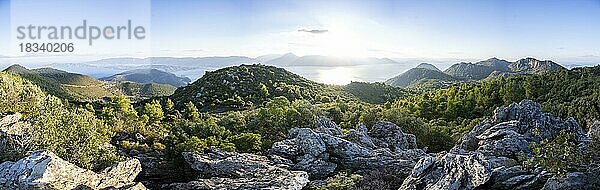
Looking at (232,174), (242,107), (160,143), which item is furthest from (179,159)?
(242,107)

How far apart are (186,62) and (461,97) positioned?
87.4 metres

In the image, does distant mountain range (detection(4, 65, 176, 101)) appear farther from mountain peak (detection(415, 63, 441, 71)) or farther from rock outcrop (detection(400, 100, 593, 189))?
mountain peak (detection(415, 63, 441, 71))

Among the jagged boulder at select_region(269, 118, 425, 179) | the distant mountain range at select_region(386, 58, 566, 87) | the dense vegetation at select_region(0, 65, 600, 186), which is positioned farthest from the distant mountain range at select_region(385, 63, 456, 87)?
the jagged boulder at select_region(269, 118, 425, 179)

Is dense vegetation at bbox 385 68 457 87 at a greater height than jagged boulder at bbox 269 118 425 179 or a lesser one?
lesser

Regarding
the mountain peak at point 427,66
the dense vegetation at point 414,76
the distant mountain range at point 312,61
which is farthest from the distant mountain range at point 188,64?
→ the mountain peak at point 427,66

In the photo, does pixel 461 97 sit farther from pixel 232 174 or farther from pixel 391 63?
pixel 391 63

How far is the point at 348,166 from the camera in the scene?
1761 centimetres

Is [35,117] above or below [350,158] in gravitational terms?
above

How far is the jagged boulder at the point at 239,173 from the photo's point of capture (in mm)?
13680

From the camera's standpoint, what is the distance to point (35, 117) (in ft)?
53.3

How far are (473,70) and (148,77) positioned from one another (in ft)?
399

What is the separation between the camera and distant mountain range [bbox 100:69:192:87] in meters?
116

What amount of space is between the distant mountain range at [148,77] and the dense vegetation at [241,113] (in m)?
48.1

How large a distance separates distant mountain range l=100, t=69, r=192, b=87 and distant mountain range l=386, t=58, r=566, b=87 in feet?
241
